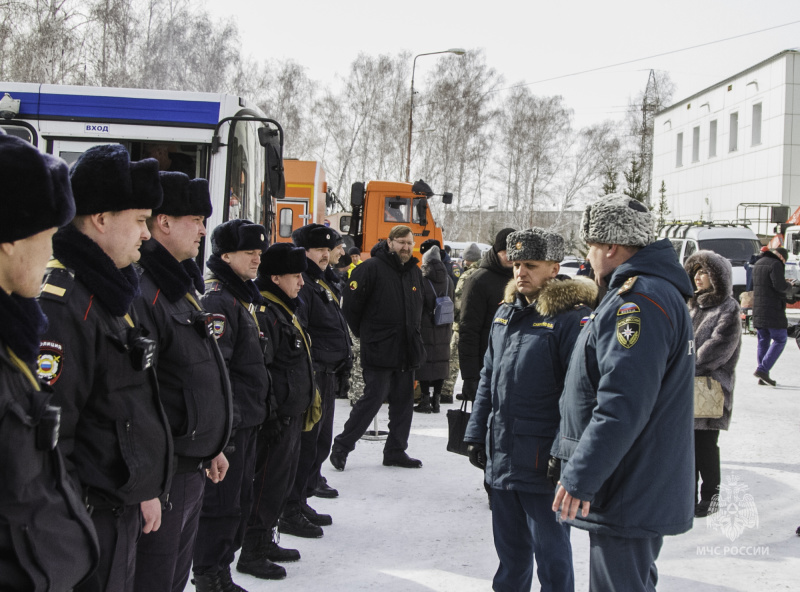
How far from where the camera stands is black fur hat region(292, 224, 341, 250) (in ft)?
18.1

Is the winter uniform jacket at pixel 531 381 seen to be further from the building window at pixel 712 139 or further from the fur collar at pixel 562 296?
the building window at pixel 712 139

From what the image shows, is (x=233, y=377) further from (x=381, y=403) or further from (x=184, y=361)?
(x=381, y=403)

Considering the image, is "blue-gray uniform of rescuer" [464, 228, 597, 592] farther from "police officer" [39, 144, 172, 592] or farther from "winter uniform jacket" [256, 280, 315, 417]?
"police officer" [39, 144, 172, 592]

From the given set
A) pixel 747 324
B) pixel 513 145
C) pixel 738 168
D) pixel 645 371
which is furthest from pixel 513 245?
pixel 513 145

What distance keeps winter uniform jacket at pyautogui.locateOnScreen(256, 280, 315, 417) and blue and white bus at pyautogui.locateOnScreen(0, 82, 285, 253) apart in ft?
9.63

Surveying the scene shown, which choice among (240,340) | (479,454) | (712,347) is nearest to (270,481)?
(240,340)

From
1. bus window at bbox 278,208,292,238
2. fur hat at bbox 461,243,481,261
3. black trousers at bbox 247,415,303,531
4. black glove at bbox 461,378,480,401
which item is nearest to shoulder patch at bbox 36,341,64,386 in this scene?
black trousers at bbox 247,415,303,531

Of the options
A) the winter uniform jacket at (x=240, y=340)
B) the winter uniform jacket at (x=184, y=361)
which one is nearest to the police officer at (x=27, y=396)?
the winter uniform jacket at (x=184, y=361)

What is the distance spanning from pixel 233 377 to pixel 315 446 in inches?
56.9

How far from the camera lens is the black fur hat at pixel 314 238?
5.50m

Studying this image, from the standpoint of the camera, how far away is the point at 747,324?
18.0m

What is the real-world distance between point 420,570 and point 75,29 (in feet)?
80.6

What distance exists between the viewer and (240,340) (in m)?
3.69

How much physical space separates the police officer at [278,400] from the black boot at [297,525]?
0.40m
